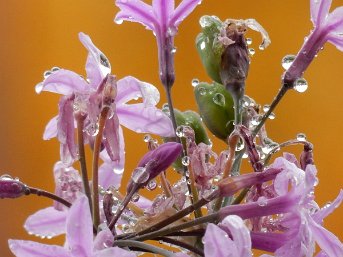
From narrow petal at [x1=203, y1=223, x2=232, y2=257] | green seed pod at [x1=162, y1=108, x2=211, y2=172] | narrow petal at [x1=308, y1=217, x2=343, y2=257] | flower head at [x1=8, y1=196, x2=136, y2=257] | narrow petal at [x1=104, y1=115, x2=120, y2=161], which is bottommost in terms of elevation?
flower head at [x1=8, y1=196, x2=136, y2=257]

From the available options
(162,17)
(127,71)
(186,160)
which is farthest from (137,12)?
(127,71)

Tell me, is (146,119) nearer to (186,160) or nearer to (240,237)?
(186,160)

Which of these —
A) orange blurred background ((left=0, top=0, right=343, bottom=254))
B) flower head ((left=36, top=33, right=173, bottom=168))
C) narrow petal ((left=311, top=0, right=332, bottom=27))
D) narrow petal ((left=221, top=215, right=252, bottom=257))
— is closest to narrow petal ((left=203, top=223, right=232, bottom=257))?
narrow petal ((left=221, top=215, right=252, bottom=257))

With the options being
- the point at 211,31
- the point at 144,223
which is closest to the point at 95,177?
the point at 144,223

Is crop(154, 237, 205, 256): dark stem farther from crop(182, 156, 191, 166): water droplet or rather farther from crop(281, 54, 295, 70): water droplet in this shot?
crop(281, 54, 295, 70): water droplet

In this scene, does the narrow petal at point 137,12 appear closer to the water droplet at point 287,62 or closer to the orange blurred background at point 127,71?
the water droplet at point 287,62

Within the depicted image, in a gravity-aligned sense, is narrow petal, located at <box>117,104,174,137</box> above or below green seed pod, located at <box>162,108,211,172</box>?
below
